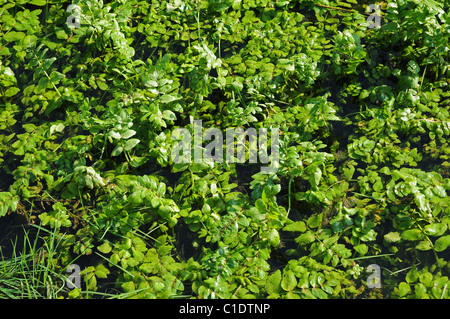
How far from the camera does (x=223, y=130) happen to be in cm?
252

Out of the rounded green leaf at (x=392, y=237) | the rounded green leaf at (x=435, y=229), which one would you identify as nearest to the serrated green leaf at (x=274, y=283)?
the rounded green leaf at (x=392, y=237)

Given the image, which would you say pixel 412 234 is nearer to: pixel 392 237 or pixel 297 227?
pixel 392 237

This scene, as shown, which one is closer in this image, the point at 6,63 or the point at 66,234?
the point at 66,234

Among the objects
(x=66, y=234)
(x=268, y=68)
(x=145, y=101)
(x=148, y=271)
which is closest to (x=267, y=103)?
(x=268, y=68)

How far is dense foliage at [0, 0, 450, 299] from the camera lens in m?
2.10

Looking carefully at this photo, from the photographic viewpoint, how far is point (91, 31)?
2.72 metres

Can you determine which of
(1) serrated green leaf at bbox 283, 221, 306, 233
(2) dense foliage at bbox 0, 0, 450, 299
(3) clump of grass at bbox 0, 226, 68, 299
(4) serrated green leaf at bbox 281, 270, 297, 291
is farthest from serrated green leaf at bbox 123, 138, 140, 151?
(4) serrated green leaf at bbox 281, 270, 297, 291

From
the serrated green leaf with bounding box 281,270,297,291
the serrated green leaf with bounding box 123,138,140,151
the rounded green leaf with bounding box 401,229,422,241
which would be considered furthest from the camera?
the serrated green leaf with bounding box 123,138,140,151

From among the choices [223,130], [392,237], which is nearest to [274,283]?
[392,237]

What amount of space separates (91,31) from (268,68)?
1148mm

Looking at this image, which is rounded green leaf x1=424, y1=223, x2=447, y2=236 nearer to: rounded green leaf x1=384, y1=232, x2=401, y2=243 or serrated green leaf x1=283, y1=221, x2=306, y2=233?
rounded green leaf x1=384, y1=232, x2=401, y2=243

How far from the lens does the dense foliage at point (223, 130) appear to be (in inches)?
82.7
